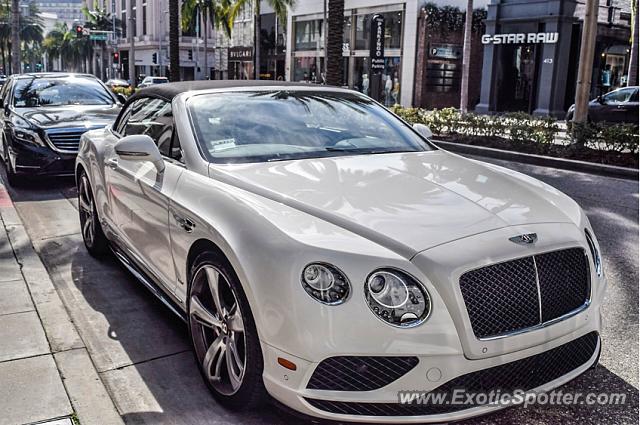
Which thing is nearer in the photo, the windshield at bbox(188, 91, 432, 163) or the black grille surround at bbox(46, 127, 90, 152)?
the windshield at bbox(188, 91, 432, 163)

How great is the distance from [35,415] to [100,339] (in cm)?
110

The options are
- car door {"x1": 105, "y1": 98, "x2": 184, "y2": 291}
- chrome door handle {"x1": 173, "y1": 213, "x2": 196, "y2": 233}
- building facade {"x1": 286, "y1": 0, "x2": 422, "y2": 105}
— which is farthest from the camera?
building facade {"x1": 286, "y1": 0, "x2": 422, "y2": 105}

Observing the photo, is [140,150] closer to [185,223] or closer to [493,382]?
[185,223]

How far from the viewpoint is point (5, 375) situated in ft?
11.2

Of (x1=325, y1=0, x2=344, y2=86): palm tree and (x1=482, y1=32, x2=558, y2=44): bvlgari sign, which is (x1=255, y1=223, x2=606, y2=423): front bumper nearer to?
(x1=325, y1=0, x2=344, y2=86): palm tree

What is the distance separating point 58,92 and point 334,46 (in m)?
6.94

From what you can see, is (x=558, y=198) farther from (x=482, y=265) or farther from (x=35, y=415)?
(x=35, y=415)

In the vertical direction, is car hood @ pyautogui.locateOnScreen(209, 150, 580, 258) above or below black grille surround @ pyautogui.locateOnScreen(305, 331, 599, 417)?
above

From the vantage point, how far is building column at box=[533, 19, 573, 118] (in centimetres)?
2758

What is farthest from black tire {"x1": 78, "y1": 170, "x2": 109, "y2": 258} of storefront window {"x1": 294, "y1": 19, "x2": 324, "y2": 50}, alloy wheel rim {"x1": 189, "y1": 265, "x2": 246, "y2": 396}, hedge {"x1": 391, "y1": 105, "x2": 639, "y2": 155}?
storefront window {"x1": 294, "y1": 19, "x2": 324, "y2": 50}

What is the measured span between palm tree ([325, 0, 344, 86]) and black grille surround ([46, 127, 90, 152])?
7307 mm

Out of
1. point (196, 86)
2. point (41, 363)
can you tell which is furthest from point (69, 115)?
point (41, 363)

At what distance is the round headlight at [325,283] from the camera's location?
8.32ft

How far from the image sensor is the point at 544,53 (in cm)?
2822
